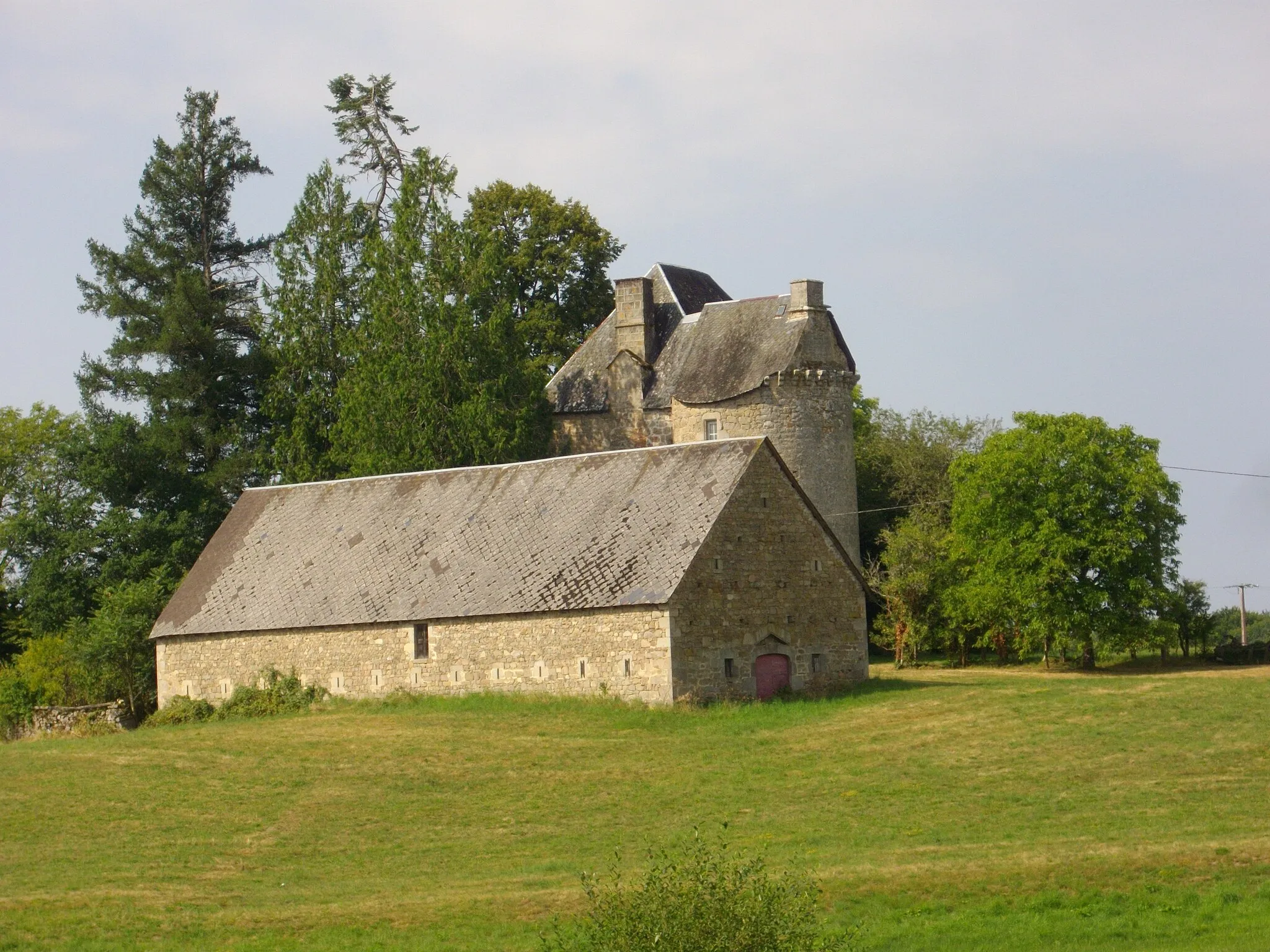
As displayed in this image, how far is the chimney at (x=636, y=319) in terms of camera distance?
55.9 metres

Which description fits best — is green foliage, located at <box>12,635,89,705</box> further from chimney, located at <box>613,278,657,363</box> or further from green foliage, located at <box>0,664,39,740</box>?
chimney, located at <box>613,278,657,363</box>

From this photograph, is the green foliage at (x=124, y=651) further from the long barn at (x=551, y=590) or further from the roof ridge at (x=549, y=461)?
the roof ridge at (x=549, y=461)

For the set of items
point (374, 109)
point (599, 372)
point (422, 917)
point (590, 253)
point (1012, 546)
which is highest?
point (374, 109)

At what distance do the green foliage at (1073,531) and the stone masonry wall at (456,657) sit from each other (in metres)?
18.0

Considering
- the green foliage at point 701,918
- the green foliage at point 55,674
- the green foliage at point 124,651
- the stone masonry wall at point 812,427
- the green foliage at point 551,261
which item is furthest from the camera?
the green foliage at point 551,261

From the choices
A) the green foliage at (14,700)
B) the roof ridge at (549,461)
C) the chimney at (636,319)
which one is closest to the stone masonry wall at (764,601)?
the roof ridge at (549,461)

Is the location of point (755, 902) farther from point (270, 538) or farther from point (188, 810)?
point (270, 538)

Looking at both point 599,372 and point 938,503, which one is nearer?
point 599,372

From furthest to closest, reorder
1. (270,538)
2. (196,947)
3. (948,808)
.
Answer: (270,538)
(948,808)
(196,947)

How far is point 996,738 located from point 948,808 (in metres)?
5.80

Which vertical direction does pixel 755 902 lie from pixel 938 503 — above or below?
below

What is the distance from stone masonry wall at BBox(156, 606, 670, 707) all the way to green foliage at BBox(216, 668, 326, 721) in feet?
0.85

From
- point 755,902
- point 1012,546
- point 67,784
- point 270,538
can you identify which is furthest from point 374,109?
point 755,902

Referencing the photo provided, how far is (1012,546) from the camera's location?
162 ft
